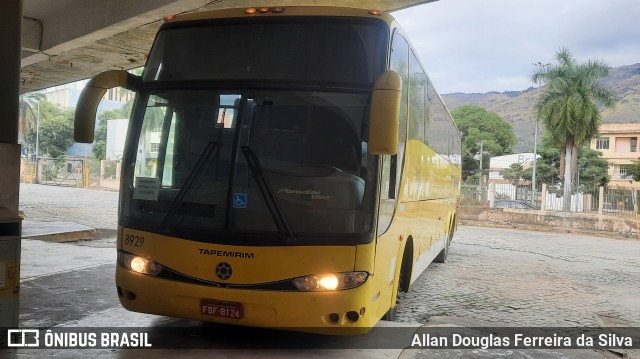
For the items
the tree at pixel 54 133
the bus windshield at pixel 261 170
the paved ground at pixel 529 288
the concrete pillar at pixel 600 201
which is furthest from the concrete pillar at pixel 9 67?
the tree at pixel 54 133

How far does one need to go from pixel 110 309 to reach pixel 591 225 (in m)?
25.2

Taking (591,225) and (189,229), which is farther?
(591,225)

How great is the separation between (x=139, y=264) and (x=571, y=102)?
4128 centimetres

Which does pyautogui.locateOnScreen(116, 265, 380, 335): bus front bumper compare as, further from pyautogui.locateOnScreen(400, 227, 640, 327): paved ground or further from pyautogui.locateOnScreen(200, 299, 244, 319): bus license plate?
pyautogui.locateOnScreen(400, 227, 640, 327): paved ground

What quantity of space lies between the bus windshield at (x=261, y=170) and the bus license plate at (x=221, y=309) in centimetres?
55

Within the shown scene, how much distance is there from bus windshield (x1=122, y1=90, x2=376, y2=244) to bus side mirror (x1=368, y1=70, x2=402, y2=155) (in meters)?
0.34

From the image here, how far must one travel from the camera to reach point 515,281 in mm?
10156

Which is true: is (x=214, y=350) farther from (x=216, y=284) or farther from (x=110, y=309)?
(x=110, y=309)

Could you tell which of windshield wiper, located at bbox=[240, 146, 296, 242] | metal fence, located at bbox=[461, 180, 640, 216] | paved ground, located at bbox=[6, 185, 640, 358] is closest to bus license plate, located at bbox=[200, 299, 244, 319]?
paved ground, located at bbox=[6, 185, 640, 358]

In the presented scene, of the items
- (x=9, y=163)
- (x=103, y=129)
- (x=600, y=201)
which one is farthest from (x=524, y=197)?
(x=103, y=129)

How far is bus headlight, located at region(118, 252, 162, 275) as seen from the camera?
4.63 meters

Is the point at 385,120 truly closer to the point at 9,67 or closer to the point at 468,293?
the point at 9,67

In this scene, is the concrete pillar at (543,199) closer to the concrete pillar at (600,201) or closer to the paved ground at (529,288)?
the concrete pillar at (600,201)

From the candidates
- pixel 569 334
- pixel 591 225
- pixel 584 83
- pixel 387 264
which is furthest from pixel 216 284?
pixel 584 83
